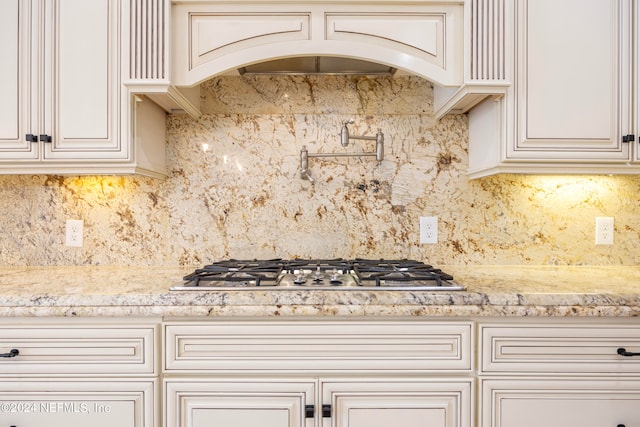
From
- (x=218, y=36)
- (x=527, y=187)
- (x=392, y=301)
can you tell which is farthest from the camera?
(x=527, y=187)

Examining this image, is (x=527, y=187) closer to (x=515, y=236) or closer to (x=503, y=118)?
(x=515, y=236)

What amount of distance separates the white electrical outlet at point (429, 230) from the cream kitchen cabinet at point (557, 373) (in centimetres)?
64

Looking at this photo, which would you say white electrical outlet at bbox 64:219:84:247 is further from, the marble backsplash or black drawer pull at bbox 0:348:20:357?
black drawer pull at bbox 0:348:20:357

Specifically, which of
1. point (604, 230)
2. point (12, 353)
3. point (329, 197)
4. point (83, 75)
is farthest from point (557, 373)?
point (83, 75)

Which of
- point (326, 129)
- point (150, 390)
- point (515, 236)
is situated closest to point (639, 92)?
point (515, 236)

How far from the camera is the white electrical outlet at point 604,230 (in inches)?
69.9

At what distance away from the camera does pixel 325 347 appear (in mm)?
1179

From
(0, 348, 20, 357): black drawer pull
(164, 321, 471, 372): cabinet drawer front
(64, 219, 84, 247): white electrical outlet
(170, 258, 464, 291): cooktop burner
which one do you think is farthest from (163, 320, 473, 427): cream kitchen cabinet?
(64, 219, 84, 247): white electrical outlet

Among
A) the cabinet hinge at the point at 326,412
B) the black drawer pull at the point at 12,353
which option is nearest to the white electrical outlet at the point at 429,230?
the cabinet hinge at the point at 326,412

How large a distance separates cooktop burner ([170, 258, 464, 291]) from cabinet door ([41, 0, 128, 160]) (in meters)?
0.57

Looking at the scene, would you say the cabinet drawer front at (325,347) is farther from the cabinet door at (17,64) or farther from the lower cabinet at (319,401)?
the cabinet door at (17,64)

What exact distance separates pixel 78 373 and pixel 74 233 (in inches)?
31.9

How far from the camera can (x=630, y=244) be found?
5.85 ft

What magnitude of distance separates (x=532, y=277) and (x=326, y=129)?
3.41 ft
